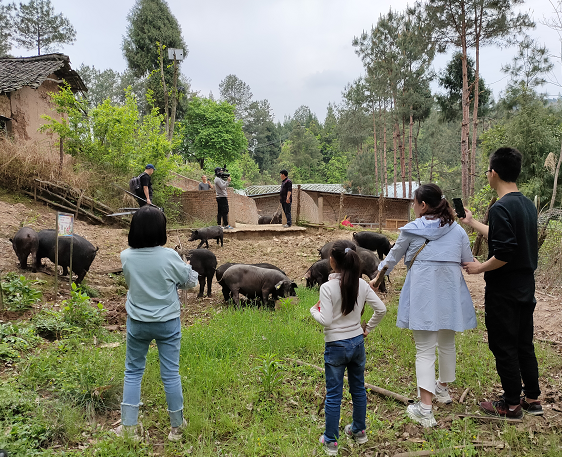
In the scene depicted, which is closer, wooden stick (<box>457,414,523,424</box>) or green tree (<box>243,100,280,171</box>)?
wooden stick (<box>457,414,523,424</box>)

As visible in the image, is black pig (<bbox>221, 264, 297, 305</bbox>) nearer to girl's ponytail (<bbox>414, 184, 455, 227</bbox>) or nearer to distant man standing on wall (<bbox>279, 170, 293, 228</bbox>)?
girl's ponytail (<bbox>414, 184, 455, 227</bbox>)

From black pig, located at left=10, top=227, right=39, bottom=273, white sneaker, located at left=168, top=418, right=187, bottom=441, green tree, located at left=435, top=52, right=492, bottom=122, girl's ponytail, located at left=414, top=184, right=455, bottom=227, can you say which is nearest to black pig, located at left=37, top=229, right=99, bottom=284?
black pig, located at left=10, top=227, right=39, bottom=273

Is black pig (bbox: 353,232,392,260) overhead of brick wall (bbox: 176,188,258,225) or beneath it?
beneath

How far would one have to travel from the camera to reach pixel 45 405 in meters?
3.32

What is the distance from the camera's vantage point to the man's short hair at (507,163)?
10.6 feet

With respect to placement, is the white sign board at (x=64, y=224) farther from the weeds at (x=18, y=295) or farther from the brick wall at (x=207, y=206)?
the brick wall at (x=207, y=206)

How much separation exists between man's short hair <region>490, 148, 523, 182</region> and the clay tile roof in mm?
16556

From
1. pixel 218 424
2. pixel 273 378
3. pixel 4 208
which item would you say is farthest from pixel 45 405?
pixel 4 208

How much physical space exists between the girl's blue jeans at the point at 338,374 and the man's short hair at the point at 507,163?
1814 mm

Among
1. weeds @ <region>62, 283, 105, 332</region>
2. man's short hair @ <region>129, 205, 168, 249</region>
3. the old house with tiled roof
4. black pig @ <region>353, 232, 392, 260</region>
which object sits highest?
the old house with tiled roof

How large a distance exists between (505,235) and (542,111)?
21252mm

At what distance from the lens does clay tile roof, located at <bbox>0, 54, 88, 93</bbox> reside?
15.0 meters

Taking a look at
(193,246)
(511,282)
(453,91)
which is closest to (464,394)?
(511,282)

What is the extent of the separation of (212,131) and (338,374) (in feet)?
121
